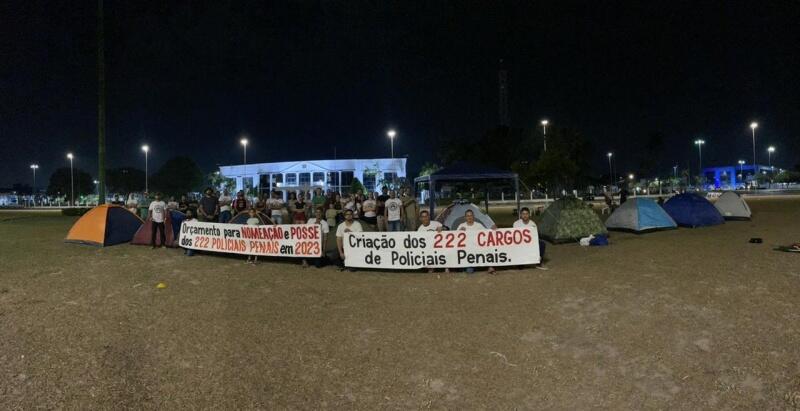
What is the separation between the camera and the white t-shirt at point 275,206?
1366 cm

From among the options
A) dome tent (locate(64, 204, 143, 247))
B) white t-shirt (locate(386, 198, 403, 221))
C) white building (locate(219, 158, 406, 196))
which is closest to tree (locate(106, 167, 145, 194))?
white building (locate(219, 158, 406, 196))

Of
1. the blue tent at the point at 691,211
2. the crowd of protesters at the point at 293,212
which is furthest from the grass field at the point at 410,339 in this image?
the blue tent at the point at 691,211

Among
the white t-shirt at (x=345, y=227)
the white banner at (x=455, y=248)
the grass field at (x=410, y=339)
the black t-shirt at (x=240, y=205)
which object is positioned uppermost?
the black t-shirt at (x=240, y=205)

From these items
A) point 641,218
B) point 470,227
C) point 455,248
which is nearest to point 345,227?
point 455,248

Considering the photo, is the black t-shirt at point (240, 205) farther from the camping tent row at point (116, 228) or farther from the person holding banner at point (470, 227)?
the person holding banner at point (470, 227)

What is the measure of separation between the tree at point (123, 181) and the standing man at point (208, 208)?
10571 centimetres

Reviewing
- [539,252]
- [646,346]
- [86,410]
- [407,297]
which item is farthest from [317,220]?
[646,346]

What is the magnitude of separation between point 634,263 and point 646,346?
15.2ft

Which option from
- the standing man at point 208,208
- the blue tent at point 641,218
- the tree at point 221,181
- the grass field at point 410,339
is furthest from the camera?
the tree at point 221,181

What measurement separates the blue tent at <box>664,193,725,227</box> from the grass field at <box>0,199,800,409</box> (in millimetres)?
7517

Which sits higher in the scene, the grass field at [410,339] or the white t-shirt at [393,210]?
the white t-shirt at [393,210]

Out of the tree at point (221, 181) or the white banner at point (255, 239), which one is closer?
the white banner at point (255, 239)

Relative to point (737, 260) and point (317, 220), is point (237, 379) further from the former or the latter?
point (737, 260)

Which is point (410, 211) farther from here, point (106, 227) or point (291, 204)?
point (106, 227)
